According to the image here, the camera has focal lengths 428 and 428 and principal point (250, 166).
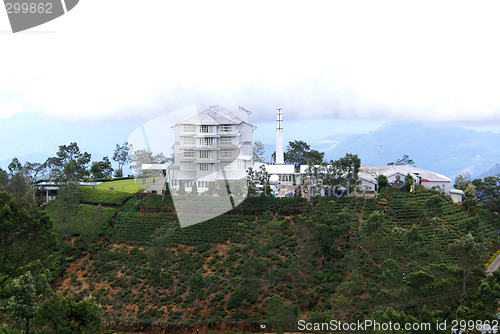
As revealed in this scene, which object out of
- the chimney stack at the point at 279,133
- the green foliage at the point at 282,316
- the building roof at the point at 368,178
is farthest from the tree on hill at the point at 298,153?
the green foliage at the point at 282,316

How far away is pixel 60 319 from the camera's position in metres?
18.1

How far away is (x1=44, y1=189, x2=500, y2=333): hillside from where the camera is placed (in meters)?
23.0

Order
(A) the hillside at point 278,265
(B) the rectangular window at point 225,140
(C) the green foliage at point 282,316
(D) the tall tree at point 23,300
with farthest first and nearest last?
(B) the rectangular window at point 225,140 < (A) the hillside at point 278,265 < (C) the green foliage at point 282,316 < (D) the tall tree at point 23,300

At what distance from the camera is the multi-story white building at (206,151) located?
133ft

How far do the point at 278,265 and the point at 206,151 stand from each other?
1513cm

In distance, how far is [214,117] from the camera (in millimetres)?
41875

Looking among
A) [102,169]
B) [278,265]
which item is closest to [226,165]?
[278,265]

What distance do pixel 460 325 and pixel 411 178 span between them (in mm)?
21196

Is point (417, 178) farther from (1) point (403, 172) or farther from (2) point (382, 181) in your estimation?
(2) point (382, 181)

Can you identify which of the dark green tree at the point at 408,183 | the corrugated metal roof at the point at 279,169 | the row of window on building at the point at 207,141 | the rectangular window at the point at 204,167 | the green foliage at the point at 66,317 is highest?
the row of window on building at the point at 207,141

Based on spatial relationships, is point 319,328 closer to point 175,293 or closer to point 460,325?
point 460,325

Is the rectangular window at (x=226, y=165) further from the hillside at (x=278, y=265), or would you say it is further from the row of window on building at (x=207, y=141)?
the hillside at (x=278, y=265)

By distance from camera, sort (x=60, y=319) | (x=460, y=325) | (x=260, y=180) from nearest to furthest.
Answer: (x=60, y=319)
(x=460, y=325)
(x=260, y=180)

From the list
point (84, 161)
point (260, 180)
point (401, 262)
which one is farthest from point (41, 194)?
point (401, 262)
